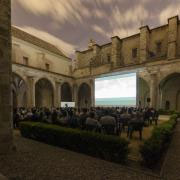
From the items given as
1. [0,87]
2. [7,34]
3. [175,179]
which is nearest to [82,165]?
[175,179]

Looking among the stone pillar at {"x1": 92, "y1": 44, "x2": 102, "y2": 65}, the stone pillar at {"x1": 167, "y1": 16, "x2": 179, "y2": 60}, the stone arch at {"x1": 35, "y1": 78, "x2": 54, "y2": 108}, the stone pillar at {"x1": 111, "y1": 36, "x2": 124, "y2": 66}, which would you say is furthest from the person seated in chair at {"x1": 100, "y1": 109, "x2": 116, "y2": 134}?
the stone pillar at {"x1": 92, "y1": 44, "x2": 102, "y2": 65}

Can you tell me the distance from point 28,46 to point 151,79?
73.3 ft

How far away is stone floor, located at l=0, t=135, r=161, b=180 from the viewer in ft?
10.7

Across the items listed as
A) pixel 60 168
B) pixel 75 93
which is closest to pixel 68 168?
pixel 60 168

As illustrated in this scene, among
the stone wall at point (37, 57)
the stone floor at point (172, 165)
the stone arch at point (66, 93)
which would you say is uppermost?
the stone wall at point (37, 57)

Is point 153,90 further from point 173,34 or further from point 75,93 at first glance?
point 75,93

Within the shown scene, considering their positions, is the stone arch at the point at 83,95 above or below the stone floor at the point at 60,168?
above

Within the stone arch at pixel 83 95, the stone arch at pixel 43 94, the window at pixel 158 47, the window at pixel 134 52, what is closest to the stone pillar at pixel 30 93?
the stone arch at pixel 43 94

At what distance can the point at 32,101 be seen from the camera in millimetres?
19016

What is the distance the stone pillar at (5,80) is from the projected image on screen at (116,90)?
50.2ft

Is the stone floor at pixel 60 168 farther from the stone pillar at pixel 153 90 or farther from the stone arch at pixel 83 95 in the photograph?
the stone arch at pixel 83 95

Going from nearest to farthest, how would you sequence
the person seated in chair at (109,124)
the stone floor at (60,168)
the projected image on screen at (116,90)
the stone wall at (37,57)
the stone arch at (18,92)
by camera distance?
the stone floor at (60,168) → the person seated in chair at (109,124) → the projected image on screen at (116,90) → the stone wall at (37,57) → the stone arch at (18,92)

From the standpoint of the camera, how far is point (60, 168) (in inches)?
143

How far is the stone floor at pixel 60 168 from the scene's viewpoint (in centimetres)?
325
